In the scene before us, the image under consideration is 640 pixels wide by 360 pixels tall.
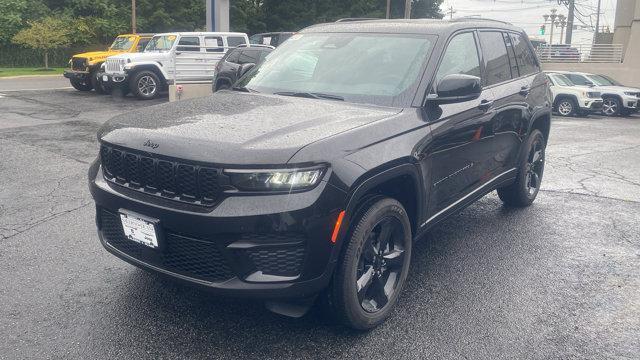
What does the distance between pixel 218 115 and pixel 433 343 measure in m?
1.90

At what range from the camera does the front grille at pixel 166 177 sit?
2.94 metres

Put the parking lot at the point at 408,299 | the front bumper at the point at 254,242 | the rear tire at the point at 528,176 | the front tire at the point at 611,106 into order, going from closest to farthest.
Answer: the front bumper at the point at 254,242, the parking lot at the point at 408,299, the rear tire at the point at 528,176, the front tire at the point at 611,106

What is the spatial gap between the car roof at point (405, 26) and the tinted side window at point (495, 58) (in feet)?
A: 0.44

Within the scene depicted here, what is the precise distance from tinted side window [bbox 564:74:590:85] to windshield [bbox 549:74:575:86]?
0.64 feet

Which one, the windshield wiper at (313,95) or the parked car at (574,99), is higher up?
the windshield wiper at (313,95)

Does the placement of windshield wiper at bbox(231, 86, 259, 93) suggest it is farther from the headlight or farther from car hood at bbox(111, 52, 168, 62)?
car hood at bbox(111, 52, 168, 62)

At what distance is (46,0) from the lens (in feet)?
128

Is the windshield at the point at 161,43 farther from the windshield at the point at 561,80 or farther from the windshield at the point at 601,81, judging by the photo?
the windshield at the point at 601,81

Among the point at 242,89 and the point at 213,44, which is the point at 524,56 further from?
the point at 213,44

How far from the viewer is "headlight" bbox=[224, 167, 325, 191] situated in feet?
9.41

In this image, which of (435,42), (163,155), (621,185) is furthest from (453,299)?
(621,185)

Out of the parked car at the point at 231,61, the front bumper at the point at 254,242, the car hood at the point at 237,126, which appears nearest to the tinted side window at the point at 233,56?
the parked car at the point at 231,61

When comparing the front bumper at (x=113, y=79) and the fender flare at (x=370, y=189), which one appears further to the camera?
the front bumper at (x=113, y=79)

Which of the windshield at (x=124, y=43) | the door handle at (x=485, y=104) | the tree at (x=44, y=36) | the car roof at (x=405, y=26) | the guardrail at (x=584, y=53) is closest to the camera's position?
the car roof at (x=405, y=26)
